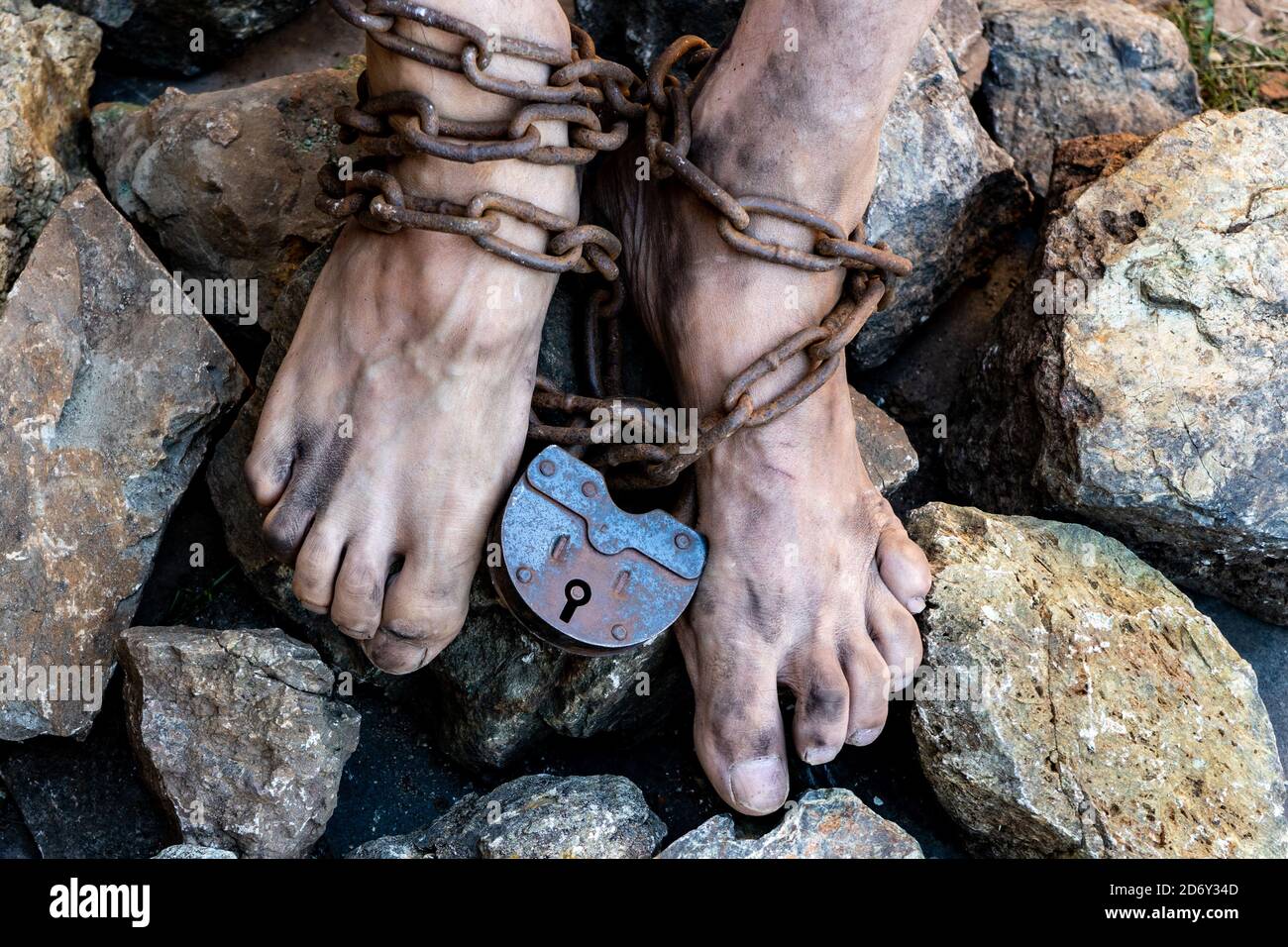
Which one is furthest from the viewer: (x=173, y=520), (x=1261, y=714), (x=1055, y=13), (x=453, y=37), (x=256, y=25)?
(x=1055, y=13)

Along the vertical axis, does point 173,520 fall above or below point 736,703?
Answer: below

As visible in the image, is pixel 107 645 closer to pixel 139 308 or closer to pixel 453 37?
pixel 139 308

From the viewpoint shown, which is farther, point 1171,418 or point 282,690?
point 1171,418

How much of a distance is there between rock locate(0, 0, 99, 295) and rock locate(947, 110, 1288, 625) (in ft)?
5.07

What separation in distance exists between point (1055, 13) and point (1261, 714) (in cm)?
148

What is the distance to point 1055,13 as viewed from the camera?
8.55 ft

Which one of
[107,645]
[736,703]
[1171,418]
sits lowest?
[107,645]

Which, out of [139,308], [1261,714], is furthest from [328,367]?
[1261,714]

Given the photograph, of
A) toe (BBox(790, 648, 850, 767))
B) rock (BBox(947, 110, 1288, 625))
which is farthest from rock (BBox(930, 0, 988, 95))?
toe (BBox(790, 648, 850, 767))

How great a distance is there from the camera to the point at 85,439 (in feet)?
5.93

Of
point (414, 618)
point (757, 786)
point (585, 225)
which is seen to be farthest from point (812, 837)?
point (585, 225)

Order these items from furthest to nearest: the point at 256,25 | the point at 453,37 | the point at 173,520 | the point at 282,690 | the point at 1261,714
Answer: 1. the point at 256,25
2. the point at 173,520
3. the point at 1261,714
4. the point at 282,690
5. the point at 453,37

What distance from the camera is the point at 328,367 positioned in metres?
1.71

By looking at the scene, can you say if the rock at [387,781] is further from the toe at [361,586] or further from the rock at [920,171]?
the rock at [920,171]
